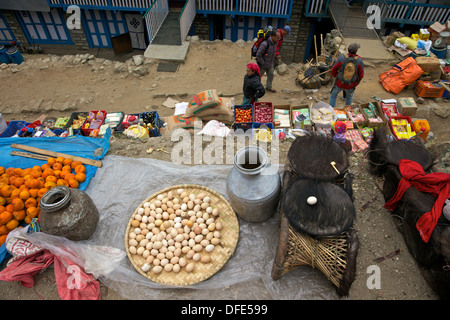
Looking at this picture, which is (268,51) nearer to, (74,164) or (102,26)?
(74,164)

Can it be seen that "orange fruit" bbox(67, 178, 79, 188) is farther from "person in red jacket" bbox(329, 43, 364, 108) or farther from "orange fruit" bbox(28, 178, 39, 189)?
"person in red jacket" bbox(329, 43, 364, 108)

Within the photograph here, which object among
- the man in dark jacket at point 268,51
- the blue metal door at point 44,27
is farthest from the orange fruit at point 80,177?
the blue metal door at point 44,27

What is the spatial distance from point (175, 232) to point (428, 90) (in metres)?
7.73

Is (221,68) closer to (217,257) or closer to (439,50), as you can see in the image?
(439,50)

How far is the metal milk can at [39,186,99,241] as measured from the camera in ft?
11.0

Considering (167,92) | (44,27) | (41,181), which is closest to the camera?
(41,181)

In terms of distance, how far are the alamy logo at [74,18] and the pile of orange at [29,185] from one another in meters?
10.5

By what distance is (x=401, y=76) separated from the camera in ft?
24.5

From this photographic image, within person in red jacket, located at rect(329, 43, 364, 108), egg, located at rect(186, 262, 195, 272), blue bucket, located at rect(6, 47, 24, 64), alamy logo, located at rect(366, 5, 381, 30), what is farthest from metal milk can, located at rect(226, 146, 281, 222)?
blue bucket, located at rect(6, 47, 24, 64)

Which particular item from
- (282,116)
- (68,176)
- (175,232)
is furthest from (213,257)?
(282,116)

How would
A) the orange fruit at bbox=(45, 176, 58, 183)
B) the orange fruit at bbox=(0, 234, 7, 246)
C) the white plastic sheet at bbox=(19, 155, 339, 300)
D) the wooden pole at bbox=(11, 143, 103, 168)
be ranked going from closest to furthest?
the white plastic sheet at bbox=(19, 155, 339, 300), the orange fruit at bbox=(0, 234, 7, 246), the orange fruit at bbox=(45, 176, 58, 183), the wooden pole at bbox=(11, 143, 103, 168)

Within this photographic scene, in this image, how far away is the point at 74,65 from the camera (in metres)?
9.76

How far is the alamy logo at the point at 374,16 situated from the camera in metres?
10.3

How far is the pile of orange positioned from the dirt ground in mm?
891
